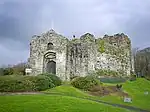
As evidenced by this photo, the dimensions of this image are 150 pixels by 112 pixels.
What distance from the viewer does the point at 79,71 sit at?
44250 millimetres

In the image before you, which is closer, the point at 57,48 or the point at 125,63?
the point at 57,48

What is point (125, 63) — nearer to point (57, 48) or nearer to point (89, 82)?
point (57, 48)

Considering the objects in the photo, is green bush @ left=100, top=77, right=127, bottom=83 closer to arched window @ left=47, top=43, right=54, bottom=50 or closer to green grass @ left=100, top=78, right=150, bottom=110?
Result: green grass @ left=100, top=78, right=150, bottom=110

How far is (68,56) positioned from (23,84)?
16611mm

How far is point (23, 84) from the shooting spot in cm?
3014

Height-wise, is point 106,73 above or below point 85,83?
above

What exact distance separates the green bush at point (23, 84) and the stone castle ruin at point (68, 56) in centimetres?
1263

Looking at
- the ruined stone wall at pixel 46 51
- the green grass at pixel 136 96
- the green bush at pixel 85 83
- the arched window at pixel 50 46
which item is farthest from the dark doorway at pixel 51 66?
the green grass at pixel 136 96

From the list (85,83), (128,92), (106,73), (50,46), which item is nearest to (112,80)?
(106,73)

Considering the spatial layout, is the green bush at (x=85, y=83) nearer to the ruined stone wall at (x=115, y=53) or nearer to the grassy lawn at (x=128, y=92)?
the grassy lawn at (x=128, y=92)

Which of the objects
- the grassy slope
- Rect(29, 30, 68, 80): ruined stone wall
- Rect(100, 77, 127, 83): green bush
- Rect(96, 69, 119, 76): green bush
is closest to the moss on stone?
Rect(96, 69, 119, 76): green bush

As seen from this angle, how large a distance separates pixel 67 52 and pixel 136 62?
3562cm

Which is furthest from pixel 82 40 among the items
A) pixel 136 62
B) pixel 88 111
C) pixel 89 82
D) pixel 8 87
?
pixel 136 62

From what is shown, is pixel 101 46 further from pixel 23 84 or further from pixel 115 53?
pixel 23 84
